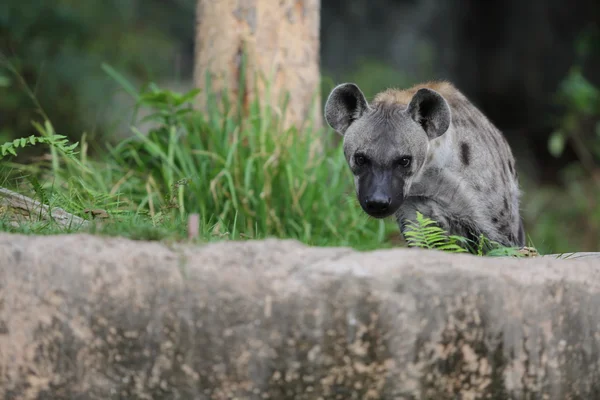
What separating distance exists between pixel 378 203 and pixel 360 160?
0.33 metres

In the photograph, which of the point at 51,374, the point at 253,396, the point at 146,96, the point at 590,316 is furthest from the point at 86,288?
the point at 146,96

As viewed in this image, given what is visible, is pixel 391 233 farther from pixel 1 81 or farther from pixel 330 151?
pixel 1 81

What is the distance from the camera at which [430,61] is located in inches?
488

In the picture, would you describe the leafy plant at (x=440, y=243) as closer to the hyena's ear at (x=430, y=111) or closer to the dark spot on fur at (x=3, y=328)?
the hyena's ear at (x=430, y=111)

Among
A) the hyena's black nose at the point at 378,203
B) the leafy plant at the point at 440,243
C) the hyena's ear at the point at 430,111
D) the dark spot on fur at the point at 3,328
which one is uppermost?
the hyena's ear at the point at 430,111

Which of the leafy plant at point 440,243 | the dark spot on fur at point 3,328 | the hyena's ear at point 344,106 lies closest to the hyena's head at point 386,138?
the hyena's ear at point 344,106

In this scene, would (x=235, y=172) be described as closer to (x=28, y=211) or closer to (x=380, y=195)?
(x=380, y=195)

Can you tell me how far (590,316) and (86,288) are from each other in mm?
1793

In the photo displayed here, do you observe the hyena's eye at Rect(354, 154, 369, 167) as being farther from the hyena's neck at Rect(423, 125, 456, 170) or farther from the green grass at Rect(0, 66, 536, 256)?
the green grass at Rect(0, 66, 536, 256)

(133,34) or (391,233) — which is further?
(133,34)

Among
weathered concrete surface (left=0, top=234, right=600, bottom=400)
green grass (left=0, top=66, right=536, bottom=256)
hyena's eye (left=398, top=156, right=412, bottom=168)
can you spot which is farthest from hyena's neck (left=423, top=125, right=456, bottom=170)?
weathered concrete surface (left=0, top=234, right=600, bottom=400)

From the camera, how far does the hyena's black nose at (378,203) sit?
3865 millimetres

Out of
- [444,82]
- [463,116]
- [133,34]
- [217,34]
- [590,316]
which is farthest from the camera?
[133,34]

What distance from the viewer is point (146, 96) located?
221 inches
